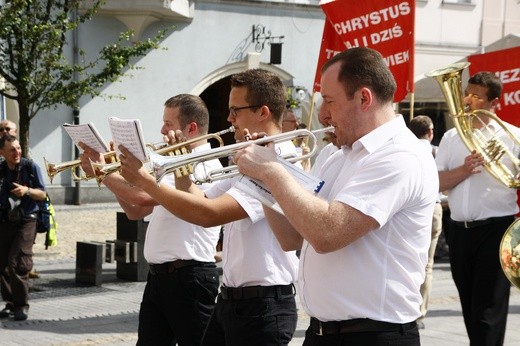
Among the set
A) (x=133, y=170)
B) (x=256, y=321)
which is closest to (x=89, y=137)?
(x=133, y=170)

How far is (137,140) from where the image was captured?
4.05 m

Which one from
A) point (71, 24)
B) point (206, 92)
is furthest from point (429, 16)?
point (71, 24)

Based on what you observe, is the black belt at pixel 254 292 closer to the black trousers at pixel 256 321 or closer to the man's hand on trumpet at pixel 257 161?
the black trousers at pixel 256 321

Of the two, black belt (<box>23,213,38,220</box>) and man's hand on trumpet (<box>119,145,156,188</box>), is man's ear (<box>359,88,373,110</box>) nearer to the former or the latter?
man's hand on trumpet (<box>119,145,156,188</box>)

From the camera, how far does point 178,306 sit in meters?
5.36

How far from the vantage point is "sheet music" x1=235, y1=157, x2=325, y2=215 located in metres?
3.46

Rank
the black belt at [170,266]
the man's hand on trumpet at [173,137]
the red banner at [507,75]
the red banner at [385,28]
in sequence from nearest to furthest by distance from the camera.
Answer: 1. the man's hand on trumpet at [173,137]
2. the black belt at [170,266]
3. the red banner at [507,75]
4. the red banner at [385,28]

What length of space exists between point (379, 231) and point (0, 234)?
22.0 feet

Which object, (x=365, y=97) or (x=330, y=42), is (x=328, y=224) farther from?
(x=330, y=42)

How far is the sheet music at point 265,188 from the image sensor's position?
3463 millimetres

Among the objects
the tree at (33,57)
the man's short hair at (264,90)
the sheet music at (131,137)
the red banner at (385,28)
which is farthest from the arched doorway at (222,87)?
the sheet music at (131,137)

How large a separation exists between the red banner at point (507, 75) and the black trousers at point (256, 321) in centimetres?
431

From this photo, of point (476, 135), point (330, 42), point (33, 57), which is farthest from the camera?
point (33, 57)

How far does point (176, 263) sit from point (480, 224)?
7.37ft
